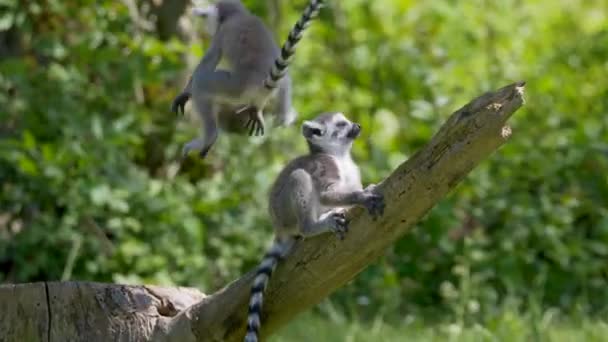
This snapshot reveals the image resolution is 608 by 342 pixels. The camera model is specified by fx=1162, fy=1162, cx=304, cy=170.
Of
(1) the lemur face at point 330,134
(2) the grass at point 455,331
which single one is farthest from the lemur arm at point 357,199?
(2) the grass at point 455,331

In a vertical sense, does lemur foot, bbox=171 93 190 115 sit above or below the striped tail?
below

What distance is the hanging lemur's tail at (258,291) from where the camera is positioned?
466 centimetres

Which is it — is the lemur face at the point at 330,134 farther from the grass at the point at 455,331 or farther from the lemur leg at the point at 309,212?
the grass at the point at 455,331

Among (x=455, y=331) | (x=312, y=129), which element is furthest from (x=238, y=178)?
(x=312, y=129)

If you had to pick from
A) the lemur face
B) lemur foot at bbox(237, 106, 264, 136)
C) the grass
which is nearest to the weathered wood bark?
lemur foot at bbox(237, 106, 264, 136)

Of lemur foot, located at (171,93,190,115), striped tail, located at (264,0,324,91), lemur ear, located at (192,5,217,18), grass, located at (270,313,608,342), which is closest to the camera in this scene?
striped tail, located at (264,0,324,91)

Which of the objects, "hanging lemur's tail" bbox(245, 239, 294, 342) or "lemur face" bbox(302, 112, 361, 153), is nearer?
"hanging lemur's tail" bbox(245, 239, 294, 342)

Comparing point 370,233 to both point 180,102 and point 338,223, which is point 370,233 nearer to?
point 338,223

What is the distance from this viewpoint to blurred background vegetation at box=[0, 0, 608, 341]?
8477mm

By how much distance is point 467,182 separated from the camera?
30.2ft

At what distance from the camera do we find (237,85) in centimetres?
528

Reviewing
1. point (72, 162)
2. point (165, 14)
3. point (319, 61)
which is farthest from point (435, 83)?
point (72, 162)

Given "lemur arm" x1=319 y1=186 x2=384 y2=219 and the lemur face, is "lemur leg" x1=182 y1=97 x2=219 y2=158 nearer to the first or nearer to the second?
the lemur face

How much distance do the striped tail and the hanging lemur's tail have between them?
737mm
